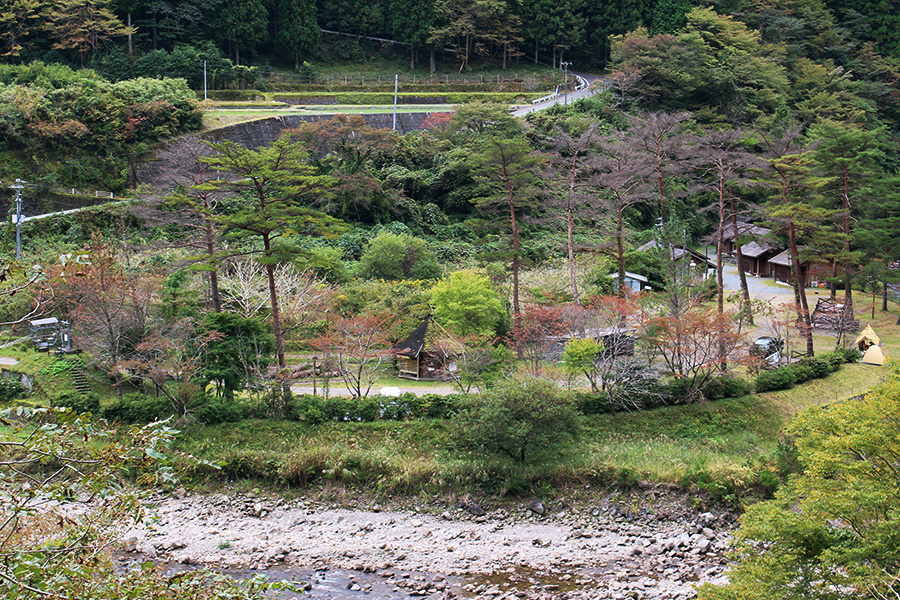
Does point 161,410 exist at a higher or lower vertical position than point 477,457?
higher

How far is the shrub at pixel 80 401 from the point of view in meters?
17.6

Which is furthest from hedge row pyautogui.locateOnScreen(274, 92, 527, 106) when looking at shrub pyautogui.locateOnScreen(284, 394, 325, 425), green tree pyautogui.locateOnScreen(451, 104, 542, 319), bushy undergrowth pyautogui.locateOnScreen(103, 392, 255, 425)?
shrub pyautogui.locateOnScreen(284, 394, 325, 425)

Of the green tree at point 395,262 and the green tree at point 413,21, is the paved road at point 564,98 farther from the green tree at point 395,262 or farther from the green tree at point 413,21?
the green tree at point 395,262

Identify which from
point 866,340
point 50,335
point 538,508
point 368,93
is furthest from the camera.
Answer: point 368,93

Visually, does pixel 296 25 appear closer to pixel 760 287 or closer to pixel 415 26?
pixel 415 26

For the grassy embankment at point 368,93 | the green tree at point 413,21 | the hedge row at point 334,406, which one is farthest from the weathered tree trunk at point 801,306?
the green tree at point 413,21

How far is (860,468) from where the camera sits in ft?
33.3

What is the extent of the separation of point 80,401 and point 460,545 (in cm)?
1018

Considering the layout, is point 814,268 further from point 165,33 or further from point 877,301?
point 165,33

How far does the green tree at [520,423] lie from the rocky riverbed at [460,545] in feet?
4.24

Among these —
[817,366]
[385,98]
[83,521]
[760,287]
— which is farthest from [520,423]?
[385,98]

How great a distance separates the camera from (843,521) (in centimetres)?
1009

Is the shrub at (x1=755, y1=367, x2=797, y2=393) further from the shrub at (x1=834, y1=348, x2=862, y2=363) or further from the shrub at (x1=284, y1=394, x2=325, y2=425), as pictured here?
the shrub at (x1=284, y1=394, x2=325, y2=425)

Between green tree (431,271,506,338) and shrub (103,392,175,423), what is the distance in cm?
784
